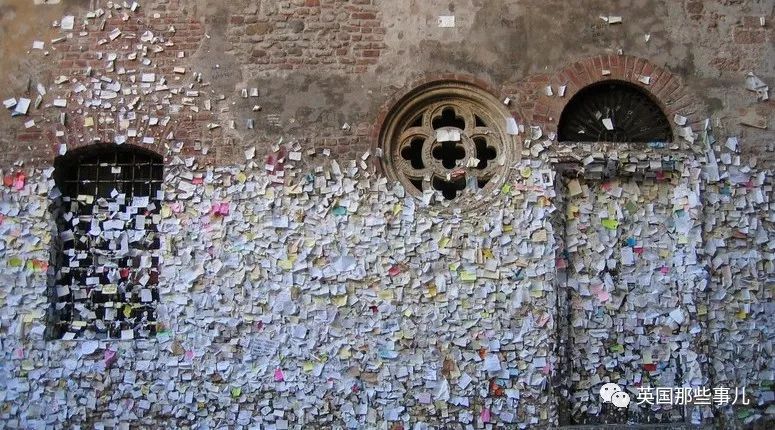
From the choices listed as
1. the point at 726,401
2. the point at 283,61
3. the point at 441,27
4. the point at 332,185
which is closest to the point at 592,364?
the point at 726,401

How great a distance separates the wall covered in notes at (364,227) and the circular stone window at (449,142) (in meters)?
0.12

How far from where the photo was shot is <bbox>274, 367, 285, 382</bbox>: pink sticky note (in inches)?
295

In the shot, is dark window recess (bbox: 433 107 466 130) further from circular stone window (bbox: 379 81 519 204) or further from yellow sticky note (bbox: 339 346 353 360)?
yellow sticky note (bbox: 339 346 353 360)

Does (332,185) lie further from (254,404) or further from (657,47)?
(657,47)

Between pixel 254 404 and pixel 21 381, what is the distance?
2111 millimetres

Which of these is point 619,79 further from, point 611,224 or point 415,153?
point 415,153

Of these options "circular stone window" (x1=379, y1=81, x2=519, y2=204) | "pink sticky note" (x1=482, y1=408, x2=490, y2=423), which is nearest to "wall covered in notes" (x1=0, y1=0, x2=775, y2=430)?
"pink sticky note" (x1=482, y1=408, x2=490, y2=423)

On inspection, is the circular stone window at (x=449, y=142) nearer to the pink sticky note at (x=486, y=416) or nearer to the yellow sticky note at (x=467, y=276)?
the yellow sticky note at (x=467, y=276)

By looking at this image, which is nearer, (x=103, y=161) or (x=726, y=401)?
(x=726, y=401)

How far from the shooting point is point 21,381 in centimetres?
752

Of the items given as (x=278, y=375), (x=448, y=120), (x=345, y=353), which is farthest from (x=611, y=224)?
(x=278, y=375)

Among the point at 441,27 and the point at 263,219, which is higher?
the point at 441,27

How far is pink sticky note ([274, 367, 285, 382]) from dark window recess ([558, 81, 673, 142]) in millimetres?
3368

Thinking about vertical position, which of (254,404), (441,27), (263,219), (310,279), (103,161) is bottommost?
(254,404)
